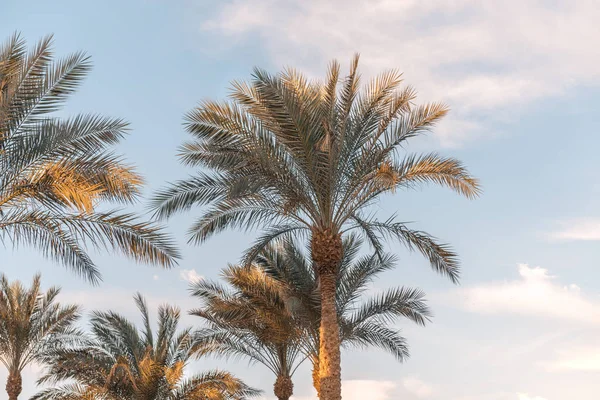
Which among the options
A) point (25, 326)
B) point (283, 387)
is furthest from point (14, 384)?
point (283, 387)

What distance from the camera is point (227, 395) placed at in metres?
24.1

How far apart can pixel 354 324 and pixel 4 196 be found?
12763mm

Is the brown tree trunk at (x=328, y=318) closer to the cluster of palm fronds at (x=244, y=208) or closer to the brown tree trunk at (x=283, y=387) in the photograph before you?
the cluster of palm fronds at (x=244, y=208)

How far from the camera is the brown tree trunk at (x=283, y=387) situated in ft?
83.0

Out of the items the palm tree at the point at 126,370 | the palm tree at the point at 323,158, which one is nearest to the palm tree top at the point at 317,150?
the palm tree at the point at 323,158

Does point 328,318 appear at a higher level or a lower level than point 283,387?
lower

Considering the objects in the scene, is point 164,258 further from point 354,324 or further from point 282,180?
point 354,324

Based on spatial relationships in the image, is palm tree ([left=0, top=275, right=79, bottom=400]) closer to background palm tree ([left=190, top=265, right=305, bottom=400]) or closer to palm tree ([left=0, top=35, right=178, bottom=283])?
background palm tree ([left=190, top=265, right=305, bottom=400])

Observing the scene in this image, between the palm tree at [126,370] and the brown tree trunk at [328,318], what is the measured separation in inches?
320

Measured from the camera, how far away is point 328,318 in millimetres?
16500

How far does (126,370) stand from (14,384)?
626 centimetres

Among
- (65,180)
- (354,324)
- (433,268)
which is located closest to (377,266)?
(354,324)

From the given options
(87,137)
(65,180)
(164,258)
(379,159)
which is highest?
(379,159)

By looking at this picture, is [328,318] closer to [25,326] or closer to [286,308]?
[286,308]
